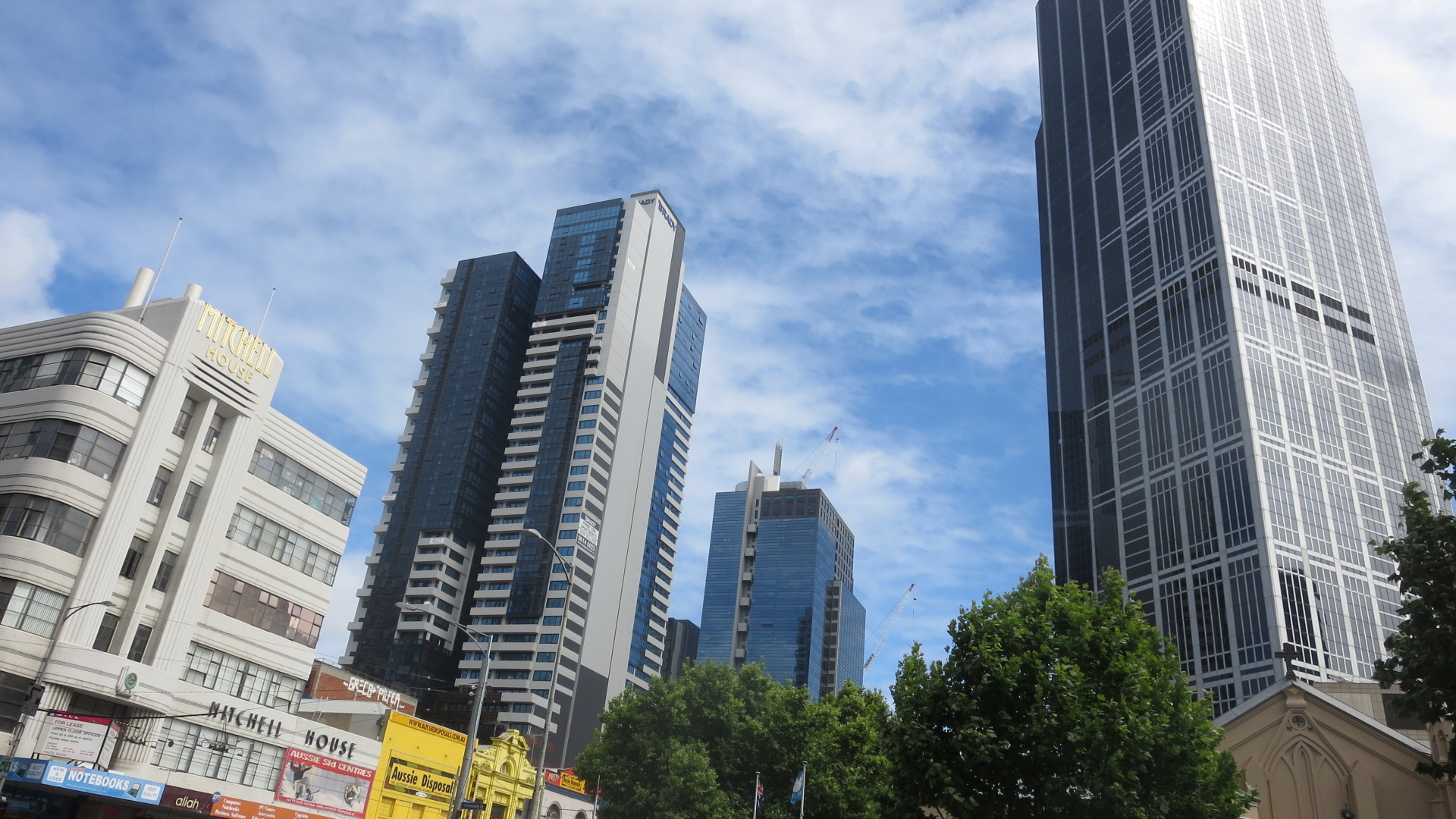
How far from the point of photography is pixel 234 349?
1937 inches

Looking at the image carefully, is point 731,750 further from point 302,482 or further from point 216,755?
point 302,482

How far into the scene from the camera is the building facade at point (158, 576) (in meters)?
39.1

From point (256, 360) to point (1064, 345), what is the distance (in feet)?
464

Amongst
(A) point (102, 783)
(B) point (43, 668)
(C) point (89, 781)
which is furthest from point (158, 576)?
(C) point (89, 781)

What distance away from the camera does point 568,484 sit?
153000mm

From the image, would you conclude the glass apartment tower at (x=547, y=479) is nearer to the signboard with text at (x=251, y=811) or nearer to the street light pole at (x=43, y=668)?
the signboard with text at (x=251, y=811)

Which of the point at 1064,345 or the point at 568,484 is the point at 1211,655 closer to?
the point at 1064,345

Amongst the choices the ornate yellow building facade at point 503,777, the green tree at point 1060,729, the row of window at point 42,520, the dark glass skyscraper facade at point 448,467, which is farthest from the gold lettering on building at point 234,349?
the dark glass skyscraper facade at point 448,467

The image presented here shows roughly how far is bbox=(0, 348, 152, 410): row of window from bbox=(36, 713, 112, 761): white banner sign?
1343 cm

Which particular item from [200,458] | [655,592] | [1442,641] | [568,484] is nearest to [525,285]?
[568,484]

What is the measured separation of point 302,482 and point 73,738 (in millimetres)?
17458

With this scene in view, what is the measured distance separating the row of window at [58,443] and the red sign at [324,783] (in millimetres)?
16594

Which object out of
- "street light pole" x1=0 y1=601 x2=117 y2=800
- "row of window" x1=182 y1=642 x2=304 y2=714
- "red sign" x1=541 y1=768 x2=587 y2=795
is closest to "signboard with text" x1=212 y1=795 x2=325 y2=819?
"row of window" x1=182 y1=642 x2=304 y2=714

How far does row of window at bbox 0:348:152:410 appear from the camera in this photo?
4266cm
